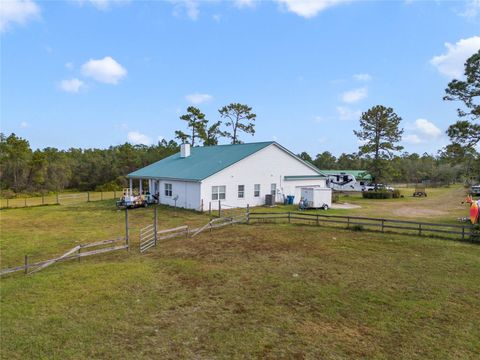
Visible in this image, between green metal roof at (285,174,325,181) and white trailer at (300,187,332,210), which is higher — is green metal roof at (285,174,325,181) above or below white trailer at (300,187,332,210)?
above

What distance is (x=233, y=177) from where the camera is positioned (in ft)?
88.5

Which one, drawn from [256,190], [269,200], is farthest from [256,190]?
[269,200]

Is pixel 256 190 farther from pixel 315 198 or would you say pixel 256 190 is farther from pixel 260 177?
pixel 315 198

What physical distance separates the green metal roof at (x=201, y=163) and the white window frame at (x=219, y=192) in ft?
4.64

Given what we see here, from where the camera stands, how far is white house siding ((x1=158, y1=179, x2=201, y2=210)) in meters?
25.5

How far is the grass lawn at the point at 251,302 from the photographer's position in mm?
6324

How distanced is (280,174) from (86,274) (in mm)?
21810

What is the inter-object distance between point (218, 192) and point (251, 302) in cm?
1813

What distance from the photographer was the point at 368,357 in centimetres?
599

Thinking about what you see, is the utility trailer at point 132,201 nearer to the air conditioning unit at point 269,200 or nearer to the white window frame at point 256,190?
the white window frame at point 256,190

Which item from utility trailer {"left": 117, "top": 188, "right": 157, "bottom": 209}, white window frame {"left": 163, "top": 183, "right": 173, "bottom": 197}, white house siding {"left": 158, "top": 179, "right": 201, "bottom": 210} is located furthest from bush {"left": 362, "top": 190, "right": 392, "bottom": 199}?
utility trailer {"left": 117, "top": 188, "right": 157, "bottom": 209}

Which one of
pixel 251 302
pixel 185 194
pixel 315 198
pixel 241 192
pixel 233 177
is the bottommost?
pixel 251 302

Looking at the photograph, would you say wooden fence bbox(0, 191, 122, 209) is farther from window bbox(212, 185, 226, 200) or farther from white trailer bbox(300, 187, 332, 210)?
white trailer bbox(300, 187, 332, 210)

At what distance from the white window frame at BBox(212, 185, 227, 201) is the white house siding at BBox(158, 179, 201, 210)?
1.39 metres
